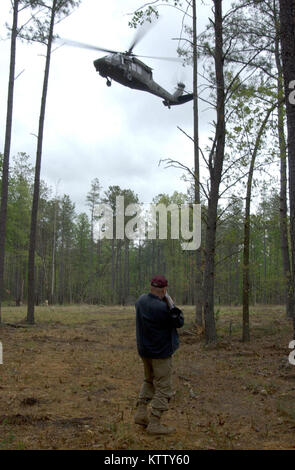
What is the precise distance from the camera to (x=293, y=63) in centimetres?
675

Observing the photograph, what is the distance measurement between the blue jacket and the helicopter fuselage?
1200 centimetres

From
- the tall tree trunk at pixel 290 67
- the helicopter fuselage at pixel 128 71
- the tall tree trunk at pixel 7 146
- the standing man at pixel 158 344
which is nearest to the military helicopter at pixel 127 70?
the helicopter fuselage at pixel 128 71

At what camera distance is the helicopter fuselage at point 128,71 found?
52.2 feet

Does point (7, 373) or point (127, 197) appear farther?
point (127, 197)

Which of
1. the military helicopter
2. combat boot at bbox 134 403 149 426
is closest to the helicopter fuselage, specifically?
the military helicopter

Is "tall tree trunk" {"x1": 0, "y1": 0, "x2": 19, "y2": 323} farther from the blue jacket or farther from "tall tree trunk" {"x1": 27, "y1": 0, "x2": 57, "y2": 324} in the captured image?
the blue jacket

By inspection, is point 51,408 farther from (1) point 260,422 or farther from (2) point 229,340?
(2) point 229,340

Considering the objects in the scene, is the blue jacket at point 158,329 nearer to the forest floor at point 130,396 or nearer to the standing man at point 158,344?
the standing man at point 158,344

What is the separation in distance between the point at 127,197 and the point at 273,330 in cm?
3281

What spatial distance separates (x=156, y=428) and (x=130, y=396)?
199cm

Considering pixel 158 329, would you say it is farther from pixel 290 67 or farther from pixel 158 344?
pixel 290 67

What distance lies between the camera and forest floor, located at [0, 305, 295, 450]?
4660 mm

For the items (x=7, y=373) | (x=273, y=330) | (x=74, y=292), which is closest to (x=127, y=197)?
(x=74, y=292)
